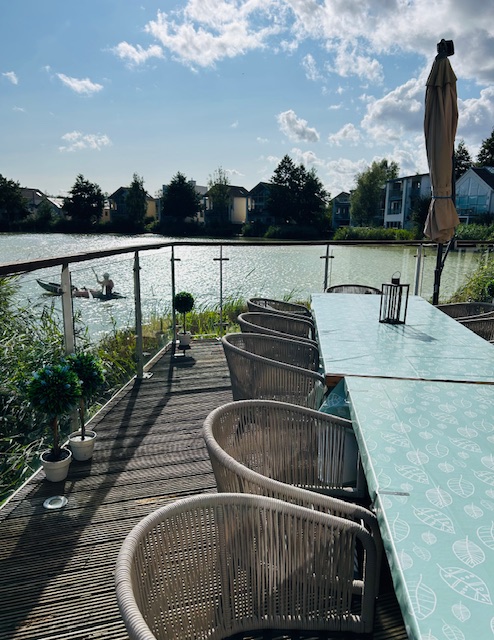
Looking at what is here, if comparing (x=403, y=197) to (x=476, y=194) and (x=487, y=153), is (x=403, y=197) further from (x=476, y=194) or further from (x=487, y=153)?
(x=487, y=153)

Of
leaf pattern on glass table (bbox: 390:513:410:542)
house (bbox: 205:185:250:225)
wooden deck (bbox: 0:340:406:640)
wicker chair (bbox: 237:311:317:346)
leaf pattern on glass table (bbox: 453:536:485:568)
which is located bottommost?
wooden deck (bbox: 0:340:406:640)

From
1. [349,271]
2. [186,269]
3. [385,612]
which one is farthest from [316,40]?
[385,612]

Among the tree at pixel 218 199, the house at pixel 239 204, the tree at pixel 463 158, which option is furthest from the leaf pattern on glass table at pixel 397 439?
the house at pixel 239 204

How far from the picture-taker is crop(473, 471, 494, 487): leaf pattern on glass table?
50.8 inches

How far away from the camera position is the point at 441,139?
4.17 metres

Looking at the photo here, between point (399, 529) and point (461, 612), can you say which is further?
point (399, 529)

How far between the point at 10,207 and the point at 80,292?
167 feet

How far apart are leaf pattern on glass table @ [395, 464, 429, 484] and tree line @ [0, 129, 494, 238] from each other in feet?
153

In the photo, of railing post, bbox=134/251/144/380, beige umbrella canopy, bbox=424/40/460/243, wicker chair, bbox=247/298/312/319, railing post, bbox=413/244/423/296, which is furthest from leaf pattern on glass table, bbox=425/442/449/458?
railing post, bbox=413/244/423/296

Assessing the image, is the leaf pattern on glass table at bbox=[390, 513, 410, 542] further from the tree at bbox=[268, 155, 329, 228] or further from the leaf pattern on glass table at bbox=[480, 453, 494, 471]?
the tree at bbox=[268, 155, 329, 228]

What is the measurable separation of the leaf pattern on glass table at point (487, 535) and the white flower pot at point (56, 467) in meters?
2.12

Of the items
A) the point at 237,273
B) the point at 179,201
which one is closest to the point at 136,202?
the point at 179,201

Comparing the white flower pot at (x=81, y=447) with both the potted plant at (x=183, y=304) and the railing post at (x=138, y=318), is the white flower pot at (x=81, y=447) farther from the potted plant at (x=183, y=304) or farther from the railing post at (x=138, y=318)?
the potted plant at (x=183, y=304)

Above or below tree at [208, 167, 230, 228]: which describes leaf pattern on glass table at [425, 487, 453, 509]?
below
